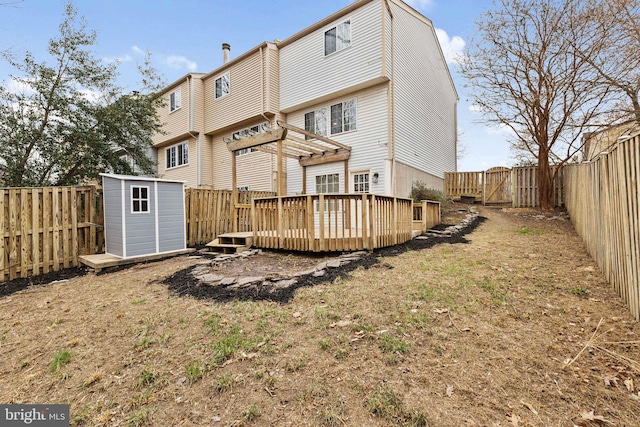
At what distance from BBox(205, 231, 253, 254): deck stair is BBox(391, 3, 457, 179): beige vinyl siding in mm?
6299

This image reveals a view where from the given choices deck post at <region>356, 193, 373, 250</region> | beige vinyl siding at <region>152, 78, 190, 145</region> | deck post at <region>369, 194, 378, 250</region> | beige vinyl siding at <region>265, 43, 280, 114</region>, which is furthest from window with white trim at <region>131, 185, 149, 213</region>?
beige vinyl siding at <region>152, 78, 190, 145</region>

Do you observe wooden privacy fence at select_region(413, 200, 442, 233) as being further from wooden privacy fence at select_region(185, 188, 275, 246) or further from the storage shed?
the storage shed

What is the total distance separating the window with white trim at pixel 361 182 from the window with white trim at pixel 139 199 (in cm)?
685

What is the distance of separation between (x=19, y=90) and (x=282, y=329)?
1165 centimetres

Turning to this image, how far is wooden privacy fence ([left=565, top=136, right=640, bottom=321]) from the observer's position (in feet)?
8.90

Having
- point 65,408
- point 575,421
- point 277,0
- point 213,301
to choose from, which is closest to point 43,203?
point 213,301

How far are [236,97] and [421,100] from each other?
8831mm

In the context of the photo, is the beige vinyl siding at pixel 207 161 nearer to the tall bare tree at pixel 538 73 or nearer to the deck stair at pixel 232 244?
the deck stair at pixel 232 244

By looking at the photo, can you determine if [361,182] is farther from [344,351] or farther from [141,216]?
[344,351]

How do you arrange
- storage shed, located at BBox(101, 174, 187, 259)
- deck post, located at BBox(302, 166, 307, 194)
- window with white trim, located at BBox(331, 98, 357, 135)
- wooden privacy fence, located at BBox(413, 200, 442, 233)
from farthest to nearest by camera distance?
1. deck post, located at BBox(302, 166, 307, 194)
2. window with white trim, located at BBox(331, 98, 357, 135)
3. wooden privacy fence, located at BBox(413, 200, 442, 233)
4. storage shed, located at BBox(101, 174, 187, 259)

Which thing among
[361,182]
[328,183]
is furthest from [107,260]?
[361,182]

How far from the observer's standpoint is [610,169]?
11.3ft

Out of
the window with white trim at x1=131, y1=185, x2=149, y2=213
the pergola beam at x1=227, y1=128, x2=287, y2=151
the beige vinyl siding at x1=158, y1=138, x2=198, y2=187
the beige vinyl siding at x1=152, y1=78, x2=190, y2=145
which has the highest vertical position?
the beige vinyl siding at x1=152, y1=78, x2=190, y2=145

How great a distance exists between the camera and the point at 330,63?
36.5 ft
